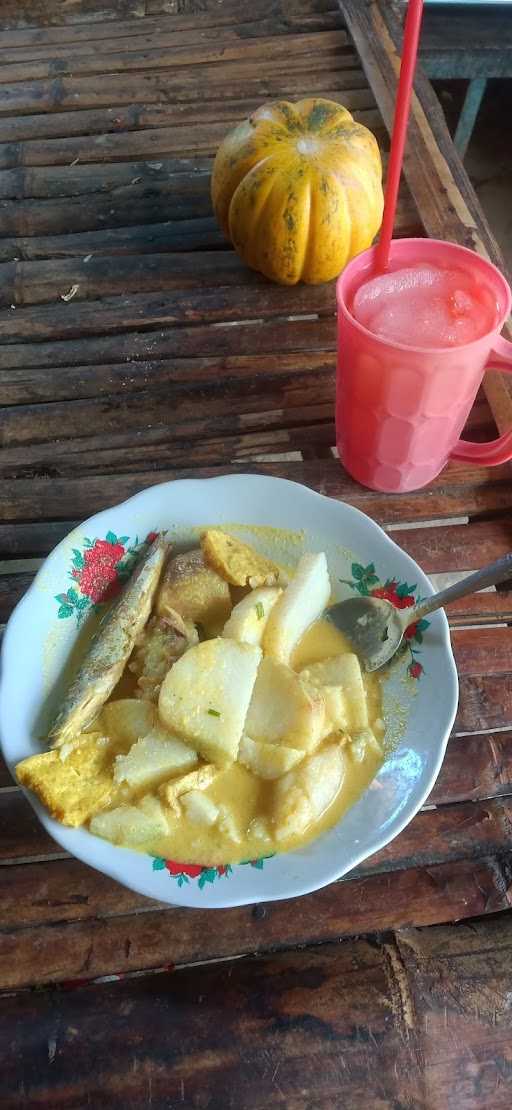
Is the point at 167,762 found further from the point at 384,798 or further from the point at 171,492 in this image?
the point at 171,492

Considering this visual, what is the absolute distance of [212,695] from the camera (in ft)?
2.57

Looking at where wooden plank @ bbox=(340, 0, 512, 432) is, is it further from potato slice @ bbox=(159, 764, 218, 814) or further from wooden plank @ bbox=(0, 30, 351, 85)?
potato slice @ bbox=(159, 764, 218, 814)

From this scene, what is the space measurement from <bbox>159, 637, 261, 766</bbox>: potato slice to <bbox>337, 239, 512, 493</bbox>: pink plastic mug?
34 centimetres

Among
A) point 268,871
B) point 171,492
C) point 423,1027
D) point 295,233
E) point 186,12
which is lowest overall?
point 423,1027

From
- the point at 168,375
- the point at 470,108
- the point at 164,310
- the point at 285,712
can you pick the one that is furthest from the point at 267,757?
the point at 470,108

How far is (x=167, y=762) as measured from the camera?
77 centimetres

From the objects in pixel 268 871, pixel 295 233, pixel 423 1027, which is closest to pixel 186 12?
pixel 295 233

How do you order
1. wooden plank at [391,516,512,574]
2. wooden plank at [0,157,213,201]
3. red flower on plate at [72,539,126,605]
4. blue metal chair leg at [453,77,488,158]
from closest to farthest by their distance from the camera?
red flower on plate at [72,539,126,605] < wooden plank at [391,516,512,574] < wooden plank at [0,157,213,201] < blue metal chair leg at [453,77,488,158]

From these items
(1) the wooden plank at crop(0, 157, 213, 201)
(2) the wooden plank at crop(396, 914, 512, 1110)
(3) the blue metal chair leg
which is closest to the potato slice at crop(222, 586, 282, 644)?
(2) the wooden plank at crop(396, 914, 512, 1110)

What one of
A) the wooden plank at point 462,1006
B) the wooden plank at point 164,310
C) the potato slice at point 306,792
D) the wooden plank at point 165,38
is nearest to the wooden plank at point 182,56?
the wooden plank at point 165,38

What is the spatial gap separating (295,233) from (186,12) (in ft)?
3.34

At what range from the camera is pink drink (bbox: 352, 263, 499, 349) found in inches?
34.5

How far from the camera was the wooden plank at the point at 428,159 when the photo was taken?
1328 mm

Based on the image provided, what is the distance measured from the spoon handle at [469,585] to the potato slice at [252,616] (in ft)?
0.52
